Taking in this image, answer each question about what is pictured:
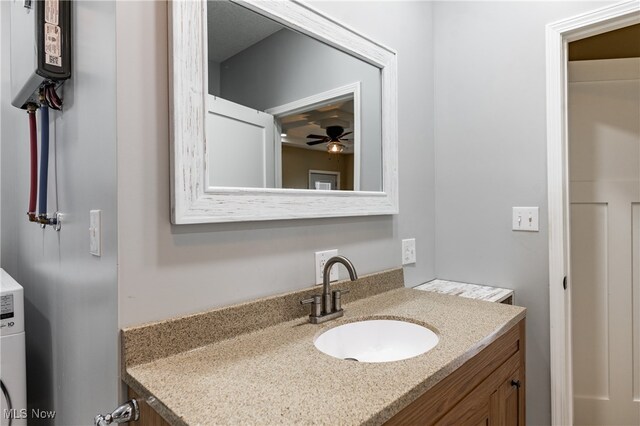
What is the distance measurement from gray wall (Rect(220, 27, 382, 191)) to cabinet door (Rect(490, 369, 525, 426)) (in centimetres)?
84

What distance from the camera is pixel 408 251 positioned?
69.6 inches

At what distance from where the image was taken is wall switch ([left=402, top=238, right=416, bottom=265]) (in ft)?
5.72

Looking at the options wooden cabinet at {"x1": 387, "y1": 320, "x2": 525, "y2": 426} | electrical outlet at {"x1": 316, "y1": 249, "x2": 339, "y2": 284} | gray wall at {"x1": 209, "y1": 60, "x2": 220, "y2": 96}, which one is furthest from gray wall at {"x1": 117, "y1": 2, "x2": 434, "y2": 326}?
Answer: wooden cabinet at {"x1": 387, "y1": 320, "x2": 525, "y2": 426}

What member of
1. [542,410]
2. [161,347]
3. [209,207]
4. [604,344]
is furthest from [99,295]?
[604,344]

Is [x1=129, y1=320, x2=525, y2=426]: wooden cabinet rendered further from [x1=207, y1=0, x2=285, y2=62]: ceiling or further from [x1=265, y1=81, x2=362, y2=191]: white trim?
[x1=207, y1=0, x2=285, y2=62]: ceiling

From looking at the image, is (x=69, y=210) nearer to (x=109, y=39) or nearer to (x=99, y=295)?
(x=99, y=295)

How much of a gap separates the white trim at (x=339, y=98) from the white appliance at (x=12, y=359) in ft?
4.01

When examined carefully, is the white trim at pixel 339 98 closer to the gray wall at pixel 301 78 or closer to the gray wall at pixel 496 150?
the gray wall at pixel 301 78

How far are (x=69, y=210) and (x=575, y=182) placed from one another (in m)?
2.34

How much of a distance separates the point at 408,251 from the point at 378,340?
23.7 inches

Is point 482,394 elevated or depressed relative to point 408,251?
depressed

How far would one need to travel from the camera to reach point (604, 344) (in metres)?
2.01

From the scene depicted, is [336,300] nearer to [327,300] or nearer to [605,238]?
[327,300]

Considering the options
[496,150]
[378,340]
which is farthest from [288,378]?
[496,150]
